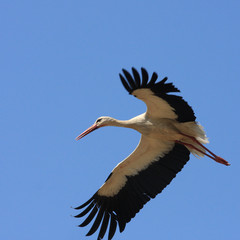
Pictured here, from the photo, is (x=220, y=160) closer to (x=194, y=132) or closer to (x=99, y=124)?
(x=194, y=132)

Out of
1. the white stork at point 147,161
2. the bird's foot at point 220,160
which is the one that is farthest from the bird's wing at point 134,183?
the bird's foot at point 220,160

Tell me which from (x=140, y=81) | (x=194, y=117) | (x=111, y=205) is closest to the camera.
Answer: (x=140, y=81)

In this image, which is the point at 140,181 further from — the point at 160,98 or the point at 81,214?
the point at 160,98

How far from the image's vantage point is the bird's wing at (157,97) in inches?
412

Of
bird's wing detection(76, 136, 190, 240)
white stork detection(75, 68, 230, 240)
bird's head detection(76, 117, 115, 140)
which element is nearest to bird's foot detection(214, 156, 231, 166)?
white stork detection(75, 68, 230, 240)

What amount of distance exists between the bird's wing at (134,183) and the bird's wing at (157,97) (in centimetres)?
84

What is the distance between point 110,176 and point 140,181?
2.13ft

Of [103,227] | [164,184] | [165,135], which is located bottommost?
[103,227]

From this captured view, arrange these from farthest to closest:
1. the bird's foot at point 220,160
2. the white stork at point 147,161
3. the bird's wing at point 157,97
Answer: the bird's foot at point 220,160 → the white stork at point 147,161 → the bird's wing at point 157,97

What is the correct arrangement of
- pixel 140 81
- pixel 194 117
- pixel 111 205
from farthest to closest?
pixel 111 205
pixel 194 117
pixel 140 81

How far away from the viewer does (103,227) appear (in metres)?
12.2

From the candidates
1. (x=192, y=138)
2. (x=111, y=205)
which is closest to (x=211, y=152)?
(x=192, y=138)

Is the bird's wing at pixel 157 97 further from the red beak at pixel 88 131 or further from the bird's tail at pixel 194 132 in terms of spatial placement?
the red beak at pixel 88 131

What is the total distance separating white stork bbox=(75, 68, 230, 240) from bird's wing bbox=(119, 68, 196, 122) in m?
0.02
